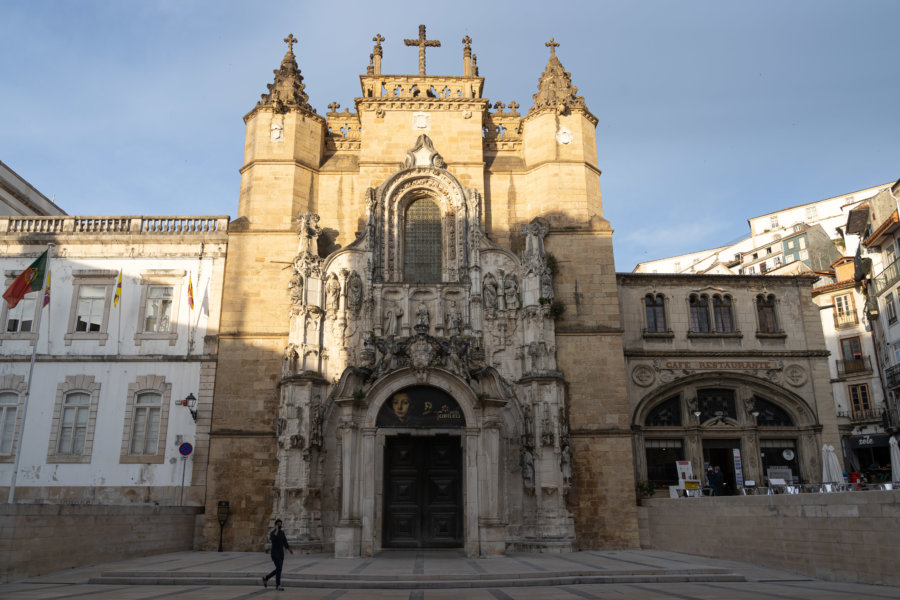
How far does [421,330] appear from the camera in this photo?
72.2 ft

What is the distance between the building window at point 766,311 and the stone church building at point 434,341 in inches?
31.4

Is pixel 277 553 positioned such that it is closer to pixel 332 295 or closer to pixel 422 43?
pixel 332 295

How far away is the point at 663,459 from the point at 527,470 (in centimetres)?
829

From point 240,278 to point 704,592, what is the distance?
17345mm

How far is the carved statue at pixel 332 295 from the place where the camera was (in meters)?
22.9

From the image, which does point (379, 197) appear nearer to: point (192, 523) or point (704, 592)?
point (192, 523)

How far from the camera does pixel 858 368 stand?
40.5 metres

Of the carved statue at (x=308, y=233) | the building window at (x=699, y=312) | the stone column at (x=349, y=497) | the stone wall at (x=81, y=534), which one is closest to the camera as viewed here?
the stone wall at (x=81, y=534)

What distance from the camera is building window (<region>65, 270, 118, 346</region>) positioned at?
78.7 feet

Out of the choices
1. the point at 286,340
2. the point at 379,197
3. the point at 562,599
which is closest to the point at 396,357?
the point at 286,340

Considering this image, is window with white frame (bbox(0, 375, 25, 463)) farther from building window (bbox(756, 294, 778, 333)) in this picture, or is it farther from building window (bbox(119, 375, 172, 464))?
building window (bbox(756, 294, 778, 333))

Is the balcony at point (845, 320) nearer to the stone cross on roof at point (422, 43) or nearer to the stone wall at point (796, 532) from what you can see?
the stone wall at point (796, 532)

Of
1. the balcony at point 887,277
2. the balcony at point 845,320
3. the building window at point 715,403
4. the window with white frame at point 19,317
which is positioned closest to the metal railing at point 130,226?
the window with white frame at point 19,317

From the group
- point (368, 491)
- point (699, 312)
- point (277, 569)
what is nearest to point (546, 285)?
point (368, 491)
